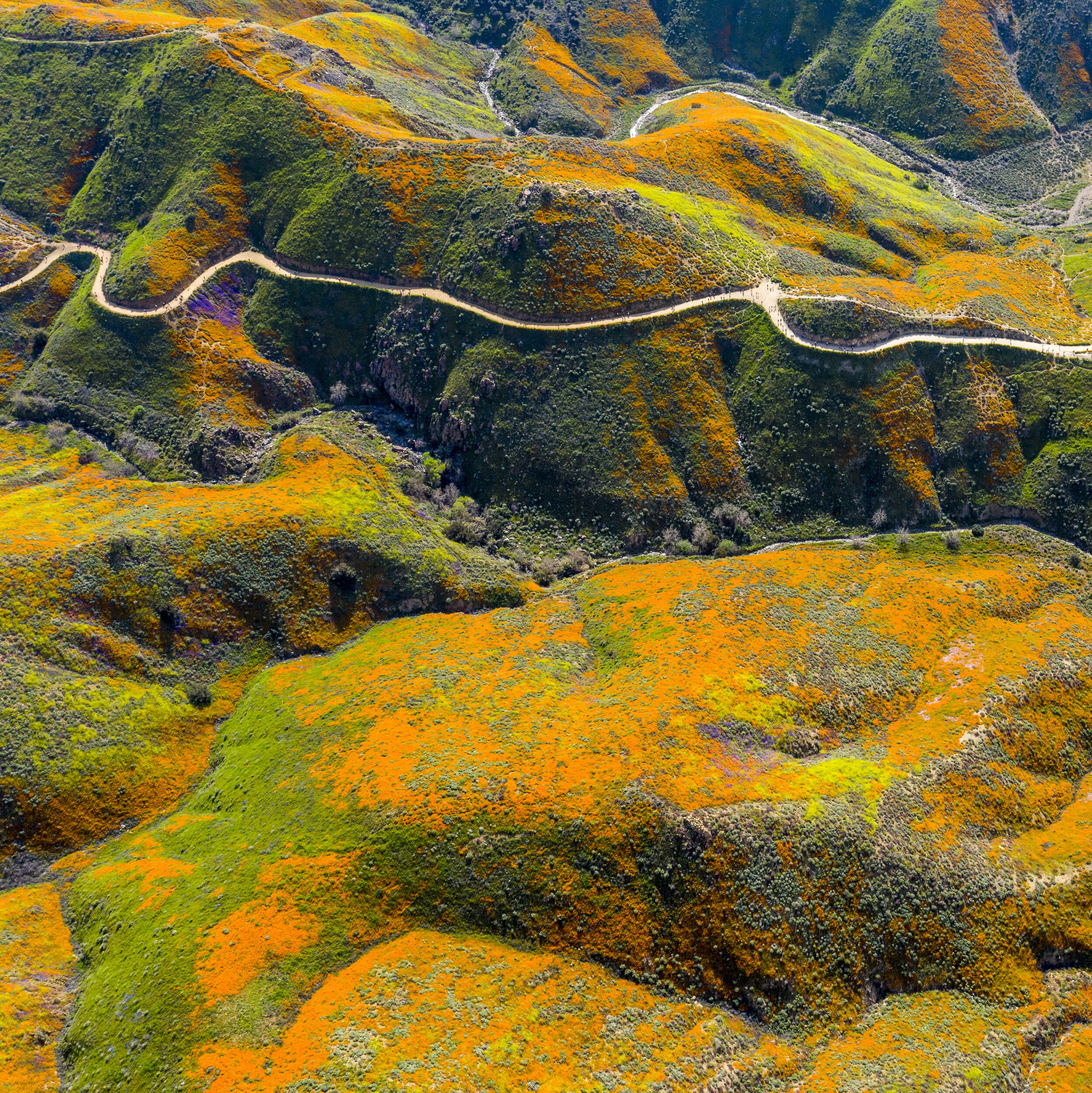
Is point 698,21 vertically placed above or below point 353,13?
above

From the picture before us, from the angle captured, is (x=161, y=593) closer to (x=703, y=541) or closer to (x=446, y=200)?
(x=703, y=541)

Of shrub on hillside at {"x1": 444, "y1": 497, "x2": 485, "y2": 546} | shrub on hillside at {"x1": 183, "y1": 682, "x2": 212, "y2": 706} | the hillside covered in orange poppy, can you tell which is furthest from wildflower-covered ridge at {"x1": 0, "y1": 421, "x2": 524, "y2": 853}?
shrub on hillside at {"x1": 444, "y1": 497, "x2": 485, "y2": 546}

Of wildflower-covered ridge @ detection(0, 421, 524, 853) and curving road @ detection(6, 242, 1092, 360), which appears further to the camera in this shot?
curving road @ detection(6, 242, 1092, 360)

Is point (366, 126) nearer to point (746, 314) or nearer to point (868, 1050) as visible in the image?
point (746, 314)

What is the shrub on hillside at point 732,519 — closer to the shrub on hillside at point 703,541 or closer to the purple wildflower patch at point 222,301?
the shrub on hillside at point 703,541

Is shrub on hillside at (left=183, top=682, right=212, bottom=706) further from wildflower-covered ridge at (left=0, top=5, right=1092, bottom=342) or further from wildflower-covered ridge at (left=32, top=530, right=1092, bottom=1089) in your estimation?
wildflower-covered ridge at (left=0, top=5, right=1092, bottom=342)

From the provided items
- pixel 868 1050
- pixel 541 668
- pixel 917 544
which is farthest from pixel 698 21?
pixel 868 1050
